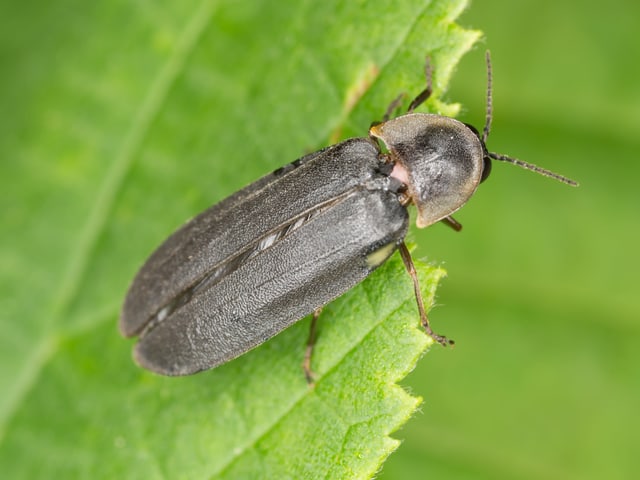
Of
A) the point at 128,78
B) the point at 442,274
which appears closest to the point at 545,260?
the point at 442,274

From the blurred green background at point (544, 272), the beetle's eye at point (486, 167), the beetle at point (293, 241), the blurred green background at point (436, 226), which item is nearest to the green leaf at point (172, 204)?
the blurred green background at point (436, 226)

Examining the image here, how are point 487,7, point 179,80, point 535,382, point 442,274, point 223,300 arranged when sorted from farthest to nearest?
point 487,7, point 535,382, point 179,80, point 223,300, point 442,274

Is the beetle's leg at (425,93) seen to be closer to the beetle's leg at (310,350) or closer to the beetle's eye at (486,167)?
the beetle's eye at (486,167)

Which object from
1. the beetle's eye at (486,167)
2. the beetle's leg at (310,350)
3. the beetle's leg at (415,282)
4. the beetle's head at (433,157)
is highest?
the beetle's eye at (486,167)

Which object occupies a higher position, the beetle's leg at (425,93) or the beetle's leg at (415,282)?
the beetle's leg at (425,93)

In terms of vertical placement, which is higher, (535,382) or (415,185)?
(535,382)

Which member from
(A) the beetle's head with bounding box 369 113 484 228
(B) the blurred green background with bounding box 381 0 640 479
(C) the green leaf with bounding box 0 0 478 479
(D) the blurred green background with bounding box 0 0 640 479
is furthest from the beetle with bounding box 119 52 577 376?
(B) the blurred green background with bounding box 381 0 640 479

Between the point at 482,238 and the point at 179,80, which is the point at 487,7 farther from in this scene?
the point at 179,80

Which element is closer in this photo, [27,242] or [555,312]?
[27,242]
